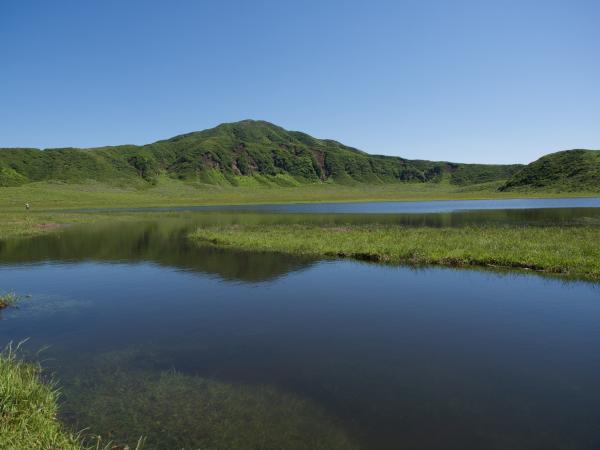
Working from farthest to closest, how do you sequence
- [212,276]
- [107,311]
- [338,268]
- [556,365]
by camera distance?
1. [338,268]
2. [212,276]
3. [107,311]
4. [556,365]

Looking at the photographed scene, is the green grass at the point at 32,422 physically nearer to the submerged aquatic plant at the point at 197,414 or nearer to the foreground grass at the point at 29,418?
the foreground grass at the point at 29,418

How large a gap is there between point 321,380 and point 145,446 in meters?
6.05

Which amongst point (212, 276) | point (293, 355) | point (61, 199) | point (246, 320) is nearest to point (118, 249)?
point (212, 276)

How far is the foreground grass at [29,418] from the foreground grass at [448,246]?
2942 cm

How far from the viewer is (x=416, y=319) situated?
20.7 metres

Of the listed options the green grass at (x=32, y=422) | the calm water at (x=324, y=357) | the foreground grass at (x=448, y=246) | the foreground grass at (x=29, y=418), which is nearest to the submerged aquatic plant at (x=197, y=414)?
the calm water at (x=324, y=357)

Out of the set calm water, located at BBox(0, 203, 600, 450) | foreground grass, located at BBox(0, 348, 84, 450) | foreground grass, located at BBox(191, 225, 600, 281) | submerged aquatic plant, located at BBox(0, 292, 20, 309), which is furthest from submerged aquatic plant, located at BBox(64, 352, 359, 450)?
foreground grass, located at BBox(191, 225, 600, 281)

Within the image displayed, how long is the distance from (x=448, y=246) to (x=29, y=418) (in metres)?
35.6

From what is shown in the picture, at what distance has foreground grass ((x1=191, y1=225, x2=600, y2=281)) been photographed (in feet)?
104

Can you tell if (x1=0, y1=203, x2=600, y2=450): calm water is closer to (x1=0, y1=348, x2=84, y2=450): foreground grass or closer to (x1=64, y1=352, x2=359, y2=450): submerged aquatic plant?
(x1=64, y1=352, x2=359, y2=450): submerged aquatic plant

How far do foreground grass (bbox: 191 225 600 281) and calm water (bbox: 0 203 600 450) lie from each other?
3639 millimetres

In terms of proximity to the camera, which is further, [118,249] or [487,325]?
[118,249]

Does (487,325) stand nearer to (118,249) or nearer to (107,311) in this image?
(107,311)

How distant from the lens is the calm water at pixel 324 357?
11094 mm
